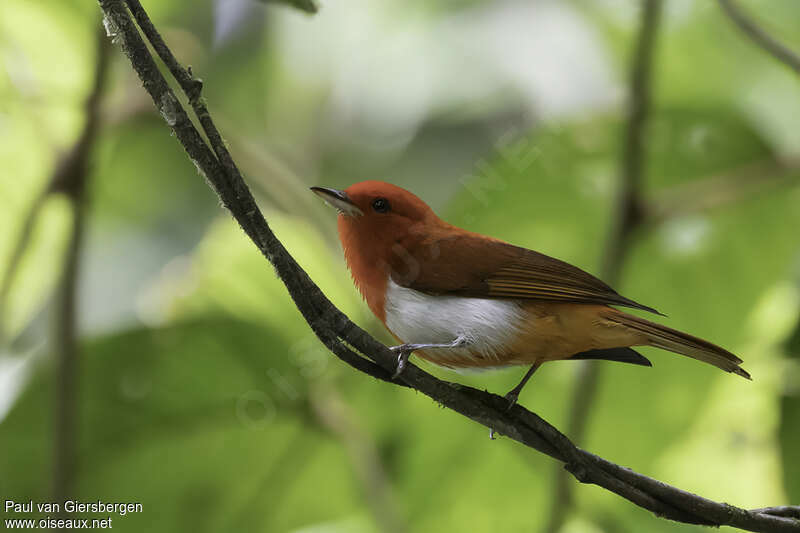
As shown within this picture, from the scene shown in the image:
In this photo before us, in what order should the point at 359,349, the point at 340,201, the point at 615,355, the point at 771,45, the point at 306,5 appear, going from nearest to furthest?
the point at 359,349 < the point at 306,5 < the point at 340,201 < the point at 615,355 < the point at 771,45

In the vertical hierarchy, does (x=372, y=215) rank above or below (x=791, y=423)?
above

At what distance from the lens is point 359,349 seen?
1.17 m

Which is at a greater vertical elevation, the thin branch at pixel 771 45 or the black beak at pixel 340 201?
the thin branch at pixel 771 45

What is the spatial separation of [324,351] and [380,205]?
711 mm

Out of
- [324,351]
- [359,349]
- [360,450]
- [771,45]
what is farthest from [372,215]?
[360,450]

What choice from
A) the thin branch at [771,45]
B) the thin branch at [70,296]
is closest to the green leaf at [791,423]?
the thin branch at [771,45]

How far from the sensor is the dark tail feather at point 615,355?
1716 mm

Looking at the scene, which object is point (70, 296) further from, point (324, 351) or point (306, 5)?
point (306, 5)

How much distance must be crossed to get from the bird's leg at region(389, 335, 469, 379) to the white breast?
1 cm

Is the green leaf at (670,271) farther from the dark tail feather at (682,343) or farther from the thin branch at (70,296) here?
the thin branch at (70,296)

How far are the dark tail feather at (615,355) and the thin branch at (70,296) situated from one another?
4.41ft

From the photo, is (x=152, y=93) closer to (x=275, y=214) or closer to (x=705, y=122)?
(x=275, y=214)

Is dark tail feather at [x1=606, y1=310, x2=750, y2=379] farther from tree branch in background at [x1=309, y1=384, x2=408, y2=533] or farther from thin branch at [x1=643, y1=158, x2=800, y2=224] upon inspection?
tree branch in background at [x1=309, y1=384, x2=408, y2=533]

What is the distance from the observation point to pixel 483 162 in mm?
2496
